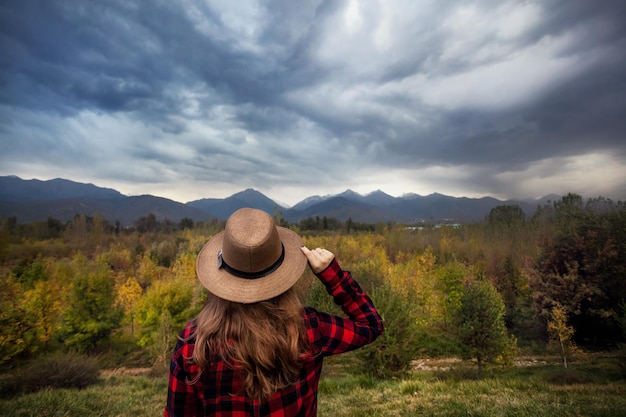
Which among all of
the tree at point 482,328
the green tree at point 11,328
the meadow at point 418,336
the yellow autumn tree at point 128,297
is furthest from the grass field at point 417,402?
the yellow autumn tree at point 128,297

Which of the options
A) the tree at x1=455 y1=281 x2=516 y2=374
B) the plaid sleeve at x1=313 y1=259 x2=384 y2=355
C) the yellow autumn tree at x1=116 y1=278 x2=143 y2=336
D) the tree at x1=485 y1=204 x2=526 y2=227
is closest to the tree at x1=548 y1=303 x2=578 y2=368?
the tree at x1=455 y1=281 x2=516 y2=374

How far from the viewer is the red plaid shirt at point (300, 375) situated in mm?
1845

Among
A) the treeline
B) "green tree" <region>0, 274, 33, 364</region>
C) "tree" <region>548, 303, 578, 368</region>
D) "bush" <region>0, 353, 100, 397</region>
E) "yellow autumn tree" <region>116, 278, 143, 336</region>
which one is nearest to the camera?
"bush" <region>0, 353, 100, 397</region>

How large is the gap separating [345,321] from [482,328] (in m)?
23.2

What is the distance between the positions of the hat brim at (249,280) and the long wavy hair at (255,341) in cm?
10

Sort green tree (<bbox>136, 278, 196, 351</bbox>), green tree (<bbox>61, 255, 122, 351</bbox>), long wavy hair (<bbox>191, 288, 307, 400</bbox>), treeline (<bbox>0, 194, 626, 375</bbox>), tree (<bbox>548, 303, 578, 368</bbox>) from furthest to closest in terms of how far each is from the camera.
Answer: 1. green tree (<bbox>136, 278, 196, 351</bbox>)
2. green tree (<bbox>61, 255, 122, 351</bbox>)
3. tree (<bbox>548, 303, 578, 368</bbox>)
4. treeline (<bbox>0, 194, 626, 375</bbox>)
5. long wavy hair (<bbox>191, 288, 307, 400</bbox>)

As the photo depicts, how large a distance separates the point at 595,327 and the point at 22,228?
312 feet

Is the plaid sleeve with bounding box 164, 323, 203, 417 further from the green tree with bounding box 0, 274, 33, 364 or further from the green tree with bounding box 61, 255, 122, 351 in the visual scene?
the green tree with bounding box 61, 255, 122, 351

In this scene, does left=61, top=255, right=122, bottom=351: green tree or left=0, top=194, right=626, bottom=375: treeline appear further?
left=61, top=255, right=122, bottom=351: green tree

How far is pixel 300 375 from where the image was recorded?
2066mm

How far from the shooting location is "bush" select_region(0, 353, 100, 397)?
1167cm

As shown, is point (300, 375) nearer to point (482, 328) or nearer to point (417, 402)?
point (417, 402)

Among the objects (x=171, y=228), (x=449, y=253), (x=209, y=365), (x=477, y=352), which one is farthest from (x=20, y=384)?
(x=171, y=228)

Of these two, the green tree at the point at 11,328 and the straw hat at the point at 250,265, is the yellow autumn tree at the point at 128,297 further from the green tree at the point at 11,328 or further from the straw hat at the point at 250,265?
the straw hat at the point at 250,265
